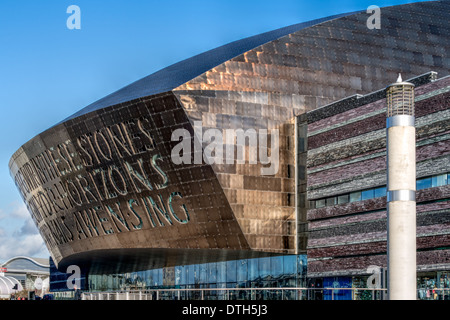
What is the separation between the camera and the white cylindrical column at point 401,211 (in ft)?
110

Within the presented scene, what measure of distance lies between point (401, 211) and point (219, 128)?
23299mm

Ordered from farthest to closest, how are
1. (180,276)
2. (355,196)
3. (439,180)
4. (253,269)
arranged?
1. (180,276)
2. (253,269)
3. (355,196)
4. (439,180)

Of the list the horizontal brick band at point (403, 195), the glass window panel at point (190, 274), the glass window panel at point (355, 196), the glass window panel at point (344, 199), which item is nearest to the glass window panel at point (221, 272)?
the glass window panel at point (190, 274)

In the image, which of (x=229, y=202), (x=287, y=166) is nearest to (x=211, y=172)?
(x=229, y=202)

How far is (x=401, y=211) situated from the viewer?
33.6 metres

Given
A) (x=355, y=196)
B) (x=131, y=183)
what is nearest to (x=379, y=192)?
(x=355, y=196)

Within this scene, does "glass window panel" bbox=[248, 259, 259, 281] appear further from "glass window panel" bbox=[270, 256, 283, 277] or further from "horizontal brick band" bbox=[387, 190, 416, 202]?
"horizontal brick band" bbox=[387, 190, 416, 202]

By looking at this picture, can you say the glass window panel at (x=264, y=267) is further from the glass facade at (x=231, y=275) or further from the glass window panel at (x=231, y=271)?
the glass window panel at (x=231, y=271)

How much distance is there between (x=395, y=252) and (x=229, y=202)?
22.5 metres

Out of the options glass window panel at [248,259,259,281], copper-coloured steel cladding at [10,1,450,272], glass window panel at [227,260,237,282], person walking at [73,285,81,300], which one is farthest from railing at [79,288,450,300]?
person walking at [73,285,81,300]

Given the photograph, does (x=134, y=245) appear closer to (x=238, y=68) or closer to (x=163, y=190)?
(x=163, y=190)

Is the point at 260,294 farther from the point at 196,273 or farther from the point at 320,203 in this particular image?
the point at 196,273

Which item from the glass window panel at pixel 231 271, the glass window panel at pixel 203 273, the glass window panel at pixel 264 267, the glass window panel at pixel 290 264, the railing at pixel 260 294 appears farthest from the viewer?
the glass window panel at pixel 203 273

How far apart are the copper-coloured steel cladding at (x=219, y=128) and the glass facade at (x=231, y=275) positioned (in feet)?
6.90
